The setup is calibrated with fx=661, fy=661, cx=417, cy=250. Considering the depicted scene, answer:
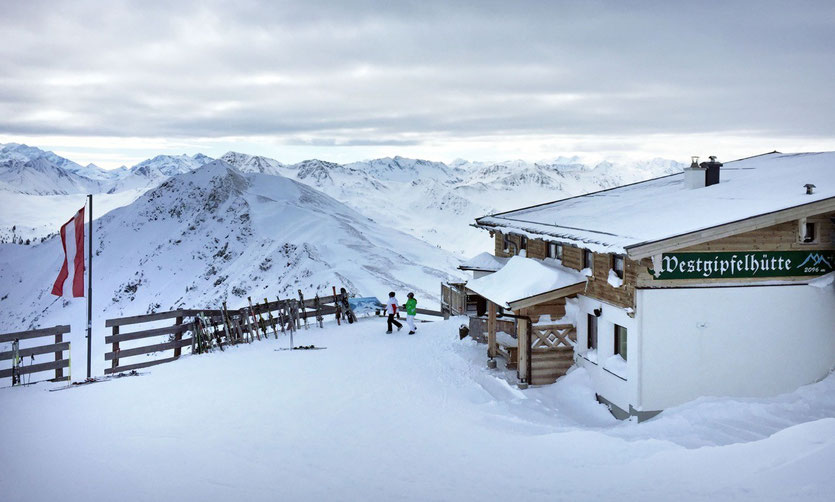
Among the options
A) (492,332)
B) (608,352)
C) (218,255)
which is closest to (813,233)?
(608,352)

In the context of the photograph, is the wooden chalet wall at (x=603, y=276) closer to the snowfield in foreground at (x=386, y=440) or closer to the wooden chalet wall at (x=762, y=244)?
the wooden chalet wall at (x=762, y=244)

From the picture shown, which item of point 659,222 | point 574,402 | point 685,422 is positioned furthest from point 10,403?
point 659,222

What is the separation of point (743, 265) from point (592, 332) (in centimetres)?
463

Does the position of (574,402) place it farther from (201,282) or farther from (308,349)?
(201,282)

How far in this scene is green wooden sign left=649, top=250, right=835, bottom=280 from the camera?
15102 millimetres

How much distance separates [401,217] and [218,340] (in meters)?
150

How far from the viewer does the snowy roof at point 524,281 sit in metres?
18.1

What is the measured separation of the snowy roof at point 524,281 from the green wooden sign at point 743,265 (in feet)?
10.9

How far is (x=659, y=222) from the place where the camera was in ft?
55.2

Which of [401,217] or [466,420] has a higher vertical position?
[401,217]

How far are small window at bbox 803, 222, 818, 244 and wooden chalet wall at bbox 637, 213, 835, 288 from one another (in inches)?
3.2

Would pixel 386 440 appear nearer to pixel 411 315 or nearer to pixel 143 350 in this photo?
pixel 143 350

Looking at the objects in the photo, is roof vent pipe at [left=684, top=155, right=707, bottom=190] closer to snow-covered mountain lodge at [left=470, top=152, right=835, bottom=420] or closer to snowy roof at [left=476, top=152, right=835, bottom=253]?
snowy roof at [left=476, top=152, right=835, bottom=253]

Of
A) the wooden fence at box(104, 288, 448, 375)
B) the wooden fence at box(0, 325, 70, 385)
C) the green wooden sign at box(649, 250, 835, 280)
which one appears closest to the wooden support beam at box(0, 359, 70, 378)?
the wooden fence at box(0, 325, 70, 385)
